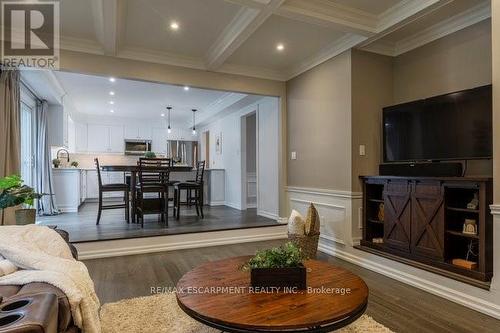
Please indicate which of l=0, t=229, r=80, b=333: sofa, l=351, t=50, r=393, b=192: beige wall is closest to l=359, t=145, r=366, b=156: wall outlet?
l=351, t=50, r=393, b=192: beige wall

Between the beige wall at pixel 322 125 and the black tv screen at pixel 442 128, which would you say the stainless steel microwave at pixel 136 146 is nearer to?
the beige wall at pixel 322 125

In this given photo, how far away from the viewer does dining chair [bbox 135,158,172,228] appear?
4527mm

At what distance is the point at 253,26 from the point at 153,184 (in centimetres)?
280

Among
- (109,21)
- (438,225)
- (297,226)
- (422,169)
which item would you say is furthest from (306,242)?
(109,21)

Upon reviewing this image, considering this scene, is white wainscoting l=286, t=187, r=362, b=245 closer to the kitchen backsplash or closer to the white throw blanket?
the white throw blanket

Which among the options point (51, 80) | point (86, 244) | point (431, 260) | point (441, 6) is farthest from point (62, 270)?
point (51, 80)

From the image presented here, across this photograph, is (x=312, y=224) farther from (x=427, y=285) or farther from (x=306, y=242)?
(x=427, y=285)

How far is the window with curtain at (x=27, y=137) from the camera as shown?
5.12 m

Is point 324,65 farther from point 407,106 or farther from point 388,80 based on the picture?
point 407,106

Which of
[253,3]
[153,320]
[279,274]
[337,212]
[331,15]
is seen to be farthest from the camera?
[337,212]

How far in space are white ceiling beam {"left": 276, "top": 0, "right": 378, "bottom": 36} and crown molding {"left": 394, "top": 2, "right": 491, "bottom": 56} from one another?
653 mm

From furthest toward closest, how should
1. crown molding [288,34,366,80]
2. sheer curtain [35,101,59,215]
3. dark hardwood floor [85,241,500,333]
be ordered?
1. sheer curtain [35,101,59,215]
2. crown molding [288,34,366,80]
3. dark hardwood floor [85,241,500,333]

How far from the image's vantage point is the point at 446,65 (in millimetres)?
3158

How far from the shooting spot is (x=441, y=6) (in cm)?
267
